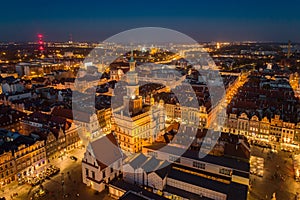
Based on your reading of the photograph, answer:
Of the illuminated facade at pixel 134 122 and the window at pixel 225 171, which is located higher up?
the illuminated facade at pixel 134 122

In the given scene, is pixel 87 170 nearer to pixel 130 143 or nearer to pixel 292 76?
pixel 130 143

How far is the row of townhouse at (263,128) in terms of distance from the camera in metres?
50.3

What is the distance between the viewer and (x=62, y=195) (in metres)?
36.6

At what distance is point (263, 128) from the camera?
2085 inches

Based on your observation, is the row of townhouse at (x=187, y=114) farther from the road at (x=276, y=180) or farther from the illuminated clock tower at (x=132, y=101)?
the illuminated clock tower at (x=132, y=101)

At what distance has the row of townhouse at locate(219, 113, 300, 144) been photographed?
50.3 meters

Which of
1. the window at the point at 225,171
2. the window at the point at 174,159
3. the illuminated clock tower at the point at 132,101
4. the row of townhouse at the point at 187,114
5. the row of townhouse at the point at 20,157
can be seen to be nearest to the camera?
the window at the point at 225,171

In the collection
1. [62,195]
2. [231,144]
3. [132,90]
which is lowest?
[62,195]

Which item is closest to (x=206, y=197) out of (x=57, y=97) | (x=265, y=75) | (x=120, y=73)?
(x=57, y=97)

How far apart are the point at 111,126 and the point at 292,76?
8785cm

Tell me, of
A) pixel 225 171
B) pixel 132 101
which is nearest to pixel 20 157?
pixel 132 101

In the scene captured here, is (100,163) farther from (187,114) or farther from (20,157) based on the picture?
(187,114)

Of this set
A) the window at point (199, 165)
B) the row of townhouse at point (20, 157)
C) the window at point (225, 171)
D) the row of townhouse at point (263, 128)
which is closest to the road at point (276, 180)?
the row of townhouse at point (263, 128)

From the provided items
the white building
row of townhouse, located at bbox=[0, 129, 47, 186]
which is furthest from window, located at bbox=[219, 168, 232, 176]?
row of townhouse, located at bbox=[0, 129, 47, 186]
